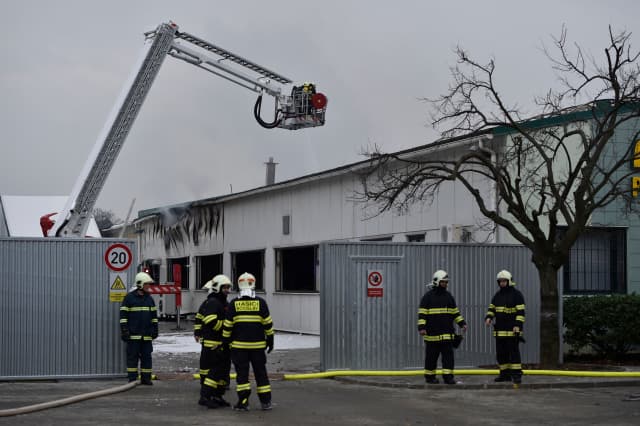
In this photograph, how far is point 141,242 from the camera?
4934cm

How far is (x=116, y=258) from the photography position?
16.8 m

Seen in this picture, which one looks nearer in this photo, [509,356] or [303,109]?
[509,356]

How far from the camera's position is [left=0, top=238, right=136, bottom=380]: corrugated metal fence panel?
16.3 m

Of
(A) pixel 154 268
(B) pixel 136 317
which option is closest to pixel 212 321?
(B) pixel 136 317

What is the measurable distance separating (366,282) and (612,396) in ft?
17.0

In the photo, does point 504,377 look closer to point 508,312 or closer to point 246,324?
point 508,312

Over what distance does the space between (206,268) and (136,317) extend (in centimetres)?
2395

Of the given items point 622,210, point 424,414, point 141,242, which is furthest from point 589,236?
point 141,242

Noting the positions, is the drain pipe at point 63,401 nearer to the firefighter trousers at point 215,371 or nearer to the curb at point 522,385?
the firefighter trousers at point 215,371

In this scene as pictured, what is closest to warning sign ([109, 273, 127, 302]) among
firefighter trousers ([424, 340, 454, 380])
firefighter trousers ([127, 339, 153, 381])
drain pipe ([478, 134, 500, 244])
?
firefighter trousers ([127, 339, 153, 381])

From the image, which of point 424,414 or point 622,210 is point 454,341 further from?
point 622,210

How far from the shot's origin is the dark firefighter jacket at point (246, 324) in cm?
1276

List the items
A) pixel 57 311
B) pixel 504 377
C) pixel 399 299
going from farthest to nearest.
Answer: pixel 399 299 < pixel 57 311 < pixel 504 377

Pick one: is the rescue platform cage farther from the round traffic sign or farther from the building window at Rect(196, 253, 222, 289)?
the building window at Rect(196, 253, 222, 289)
